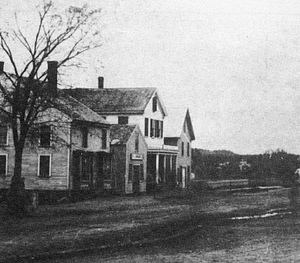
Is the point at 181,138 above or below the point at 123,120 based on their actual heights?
below

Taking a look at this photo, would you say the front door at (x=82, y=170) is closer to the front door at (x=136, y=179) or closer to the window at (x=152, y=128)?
Result: the front door at (x=136, y=179)

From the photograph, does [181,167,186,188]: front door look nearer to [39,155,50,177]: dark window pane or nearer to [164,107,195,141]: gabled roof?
[164,107,195,141]: gabled roof

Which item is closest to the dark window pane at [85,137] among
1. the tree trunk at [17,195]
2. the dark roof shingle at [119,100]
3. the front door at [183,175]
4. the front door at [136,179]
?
the front door at [136,179]

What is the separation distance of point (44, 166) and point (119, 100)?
Answer: 12.0m

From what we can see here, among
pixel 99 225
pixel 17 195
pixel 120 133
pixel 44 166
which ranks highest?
pixel 120 133

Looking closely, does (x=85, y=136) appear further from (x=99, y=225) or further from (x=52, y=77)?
(x=99, y=225)

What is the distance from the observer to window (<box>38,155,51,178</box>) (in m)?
33.8

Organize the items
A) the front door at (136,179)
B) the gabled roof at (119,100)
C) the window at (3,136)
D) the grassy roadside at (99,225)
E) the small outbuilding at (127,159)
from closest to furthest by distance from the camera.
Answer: the grassy roadside at (99,225)
the window at (3,136)
the small outbuilding at (127,159)
the front door at (136,179)
the gabled roof at (119,100)

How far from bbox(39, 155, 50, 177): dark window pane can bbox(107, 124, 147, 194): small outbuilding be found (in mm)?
4853

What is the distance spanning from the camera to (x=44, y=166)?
1334 inches

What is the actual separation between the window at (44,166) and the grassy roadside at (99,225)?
8487mm

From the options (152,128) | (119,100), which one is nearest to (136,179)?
(152,128)

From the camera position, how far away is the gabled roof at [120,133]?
38.3 m

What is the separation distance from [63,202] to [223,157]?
2848cm
